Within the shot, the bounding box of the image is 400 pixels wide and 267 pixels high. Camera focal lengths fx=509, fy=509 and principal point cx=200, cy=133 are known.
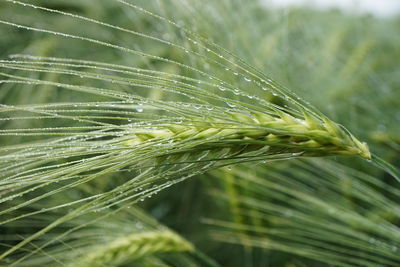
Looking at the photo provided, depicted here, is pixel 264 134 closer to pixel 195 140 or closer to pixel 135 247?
pixel 195 140

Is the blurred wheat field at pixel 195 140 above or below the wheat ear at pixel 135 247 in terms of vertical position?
above

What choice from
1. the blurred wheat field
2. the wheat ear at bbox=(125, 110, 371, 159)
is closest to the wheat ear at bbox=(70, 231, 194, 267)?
the blurred wheat field

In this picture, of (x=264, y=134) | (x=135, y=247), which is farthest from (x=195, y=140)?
(x=135, y=247)

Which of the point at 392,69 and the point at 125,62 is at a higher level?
the point at 392,69

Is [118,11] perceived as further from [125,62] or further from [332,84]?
[332,84]

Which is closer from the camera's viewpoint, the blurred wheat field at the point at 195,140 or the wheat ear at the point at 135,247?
the blurred wheat field at the point at 195,140

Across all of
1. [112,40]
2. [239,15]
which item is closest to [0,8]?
[112,40]

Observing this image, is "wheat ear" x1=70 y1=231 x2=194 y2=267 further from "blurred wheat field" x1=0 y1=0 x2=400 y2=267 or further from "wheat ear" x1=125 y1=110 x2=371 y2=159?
"wheat ear" x1=125 y1=110 x2=371 y2=159

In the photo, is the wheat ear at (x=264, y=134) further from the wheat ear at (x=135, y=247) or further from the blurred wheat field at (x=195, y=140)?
the wheat ear at (x=135, y=247)

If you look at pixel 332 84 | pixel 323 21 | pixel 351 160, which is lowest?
pixel 351 160

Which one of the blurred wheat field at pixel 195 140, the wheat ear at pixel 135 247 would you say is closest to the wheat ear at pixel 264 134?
the blurred wheat field at pixel 195 140
